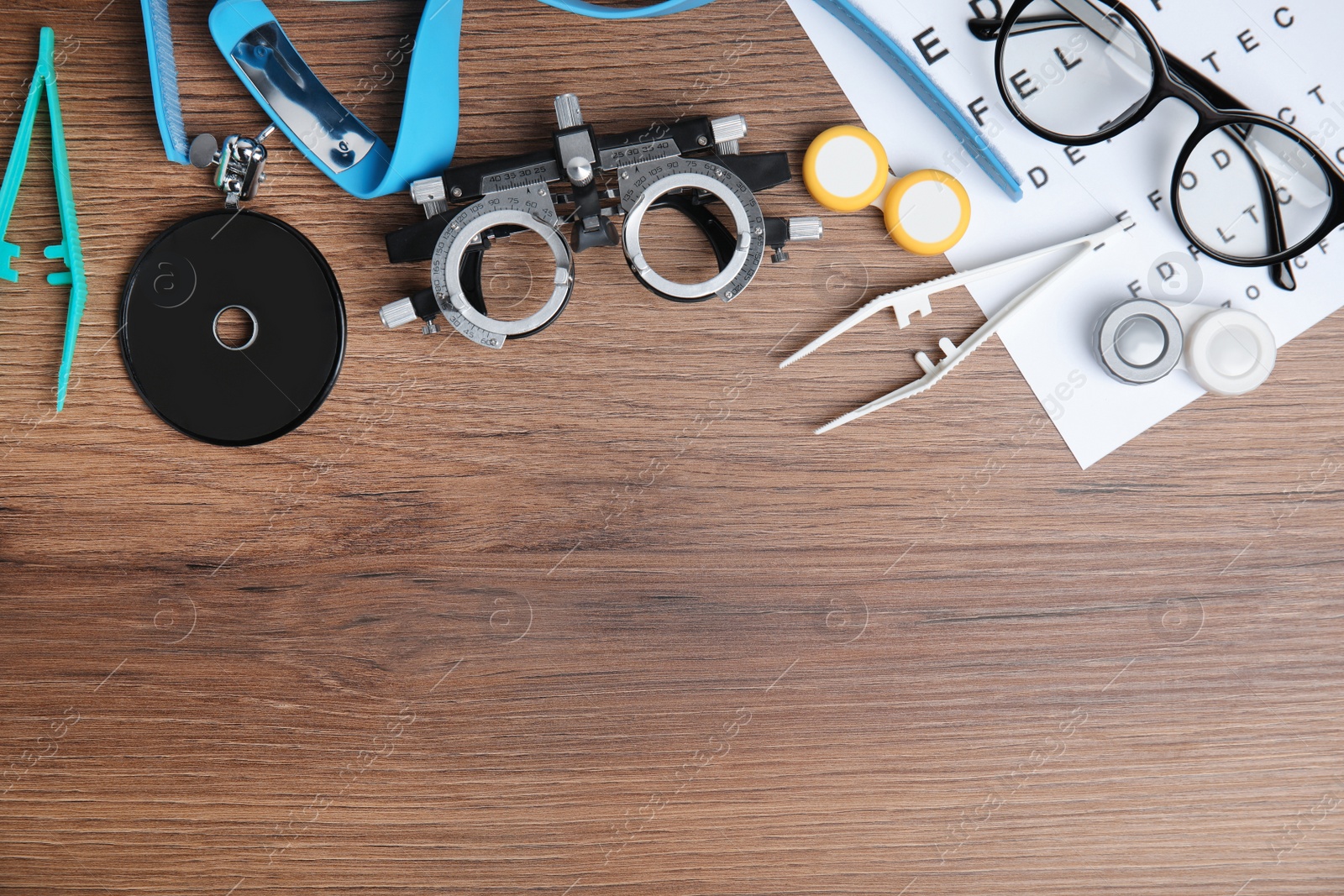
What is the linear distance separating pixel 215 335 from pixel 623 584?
1.58 feet

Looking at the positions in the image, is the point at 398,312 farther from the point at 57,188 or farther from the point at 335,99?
the point at 57,188

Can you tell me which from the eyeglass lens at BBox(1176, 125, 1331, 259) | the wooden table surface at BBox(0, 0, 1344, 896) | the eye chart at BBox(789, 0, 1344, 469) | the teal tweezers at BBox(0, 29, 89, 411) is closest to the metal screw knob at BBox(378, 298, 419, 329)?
the wooden table surface at BBox(0, 0, 1344, 896)

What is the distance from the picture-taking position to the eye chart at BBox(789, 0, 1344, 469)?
0.76m

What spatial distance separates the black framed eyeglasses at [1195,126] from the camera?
750mm

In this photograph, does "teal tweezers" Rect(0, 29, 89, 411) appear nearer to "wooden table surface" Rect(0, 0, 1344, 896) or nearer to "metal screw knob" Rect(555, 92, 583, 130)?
"wooden table surface" Rect(0, 0, 1344, 896)

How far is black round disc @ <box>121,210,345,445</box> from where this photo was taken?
759 millimetres

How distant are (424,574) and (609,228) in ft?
1.33

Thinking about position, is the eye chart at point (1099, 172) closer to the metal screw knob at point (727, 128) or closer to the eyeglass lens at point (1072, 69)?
the eyeglass lens at point (1072, 69)

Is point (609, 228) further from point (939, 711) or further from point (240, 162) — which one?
point (939, 711)

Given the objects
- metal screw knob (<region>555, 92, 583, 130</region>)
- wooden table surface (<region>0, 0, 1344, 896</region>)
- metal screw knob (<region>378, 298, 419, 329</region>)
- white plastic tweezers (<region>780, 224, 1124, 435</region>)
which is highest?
metal screw knob (<region>555, 92, 583, 130</region>)

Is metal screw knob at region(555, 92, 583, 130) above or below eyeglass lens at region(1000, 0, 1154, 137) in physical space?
below

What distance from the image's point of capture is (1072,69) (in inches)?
30.5

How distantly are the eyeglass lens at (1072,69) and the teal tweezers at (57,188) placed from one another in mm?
928

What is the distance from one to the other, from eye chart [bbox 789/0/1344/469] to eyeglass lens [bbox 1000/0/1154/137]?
0.07ft
